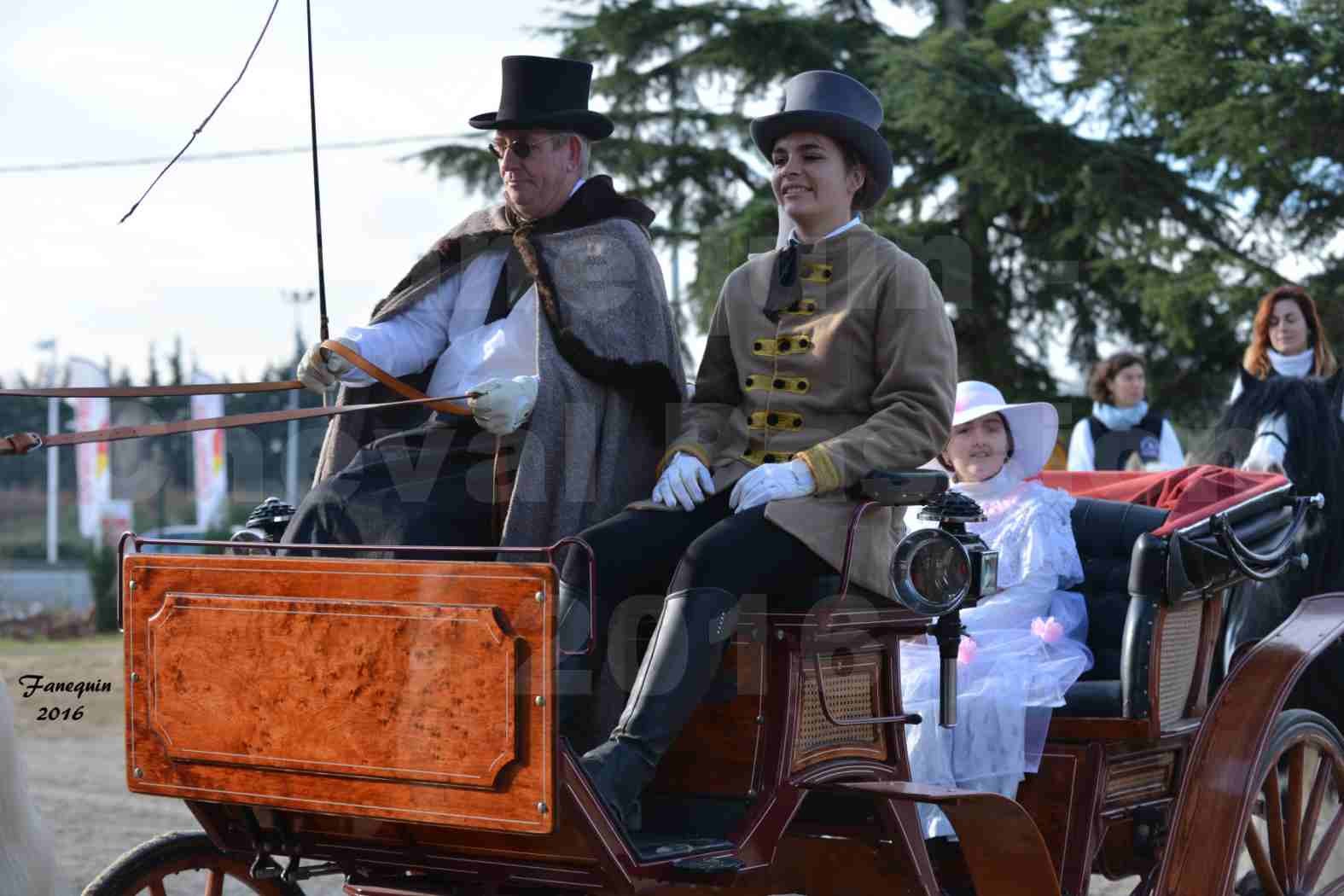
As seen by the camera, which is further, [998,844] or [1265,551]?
[1265,551]

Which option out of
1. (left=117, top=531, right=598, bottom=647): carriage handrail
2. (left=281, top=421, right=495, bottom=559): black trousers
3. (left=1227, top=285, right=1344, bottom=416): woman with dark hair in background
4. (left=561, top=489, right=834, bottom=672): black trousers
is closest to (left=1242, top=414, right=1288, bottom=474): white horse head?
(left=1227, top=285, right=1344, bottom=416): woman with dark hair in background

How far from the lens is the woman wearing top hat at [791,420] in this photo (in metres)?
2.97

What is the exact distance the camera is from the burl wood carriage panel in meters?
2.54

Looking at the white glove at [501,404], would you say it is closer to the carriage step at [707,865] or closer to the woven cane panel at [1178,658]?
the carriage step at [707,865]

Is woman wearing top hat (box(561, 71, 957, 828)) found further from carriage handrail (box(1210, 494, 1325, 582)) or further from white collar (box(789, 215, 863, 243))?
carriage handrail (box(1210, 494, 1325, 582))

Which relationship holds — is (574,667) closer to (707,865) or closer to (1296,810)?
(707,865)

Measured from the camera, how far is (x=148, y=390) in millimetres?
2982

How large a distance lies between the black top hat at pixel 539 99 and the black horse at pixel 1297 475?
261 centimetres

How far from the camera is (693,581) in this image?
9.69 feet

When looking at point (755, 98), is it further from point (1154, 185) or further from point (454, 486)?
point (454, 486)

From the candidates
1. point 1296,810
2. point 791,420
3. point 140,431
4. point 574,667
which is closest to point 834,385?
point 791,420

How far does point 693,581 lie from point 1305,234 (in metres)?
11.6

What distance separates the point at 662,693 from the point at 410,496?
32.8 inches

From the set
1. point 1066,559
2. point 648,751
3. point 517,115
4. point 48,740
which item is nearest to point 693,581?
point 648,751
